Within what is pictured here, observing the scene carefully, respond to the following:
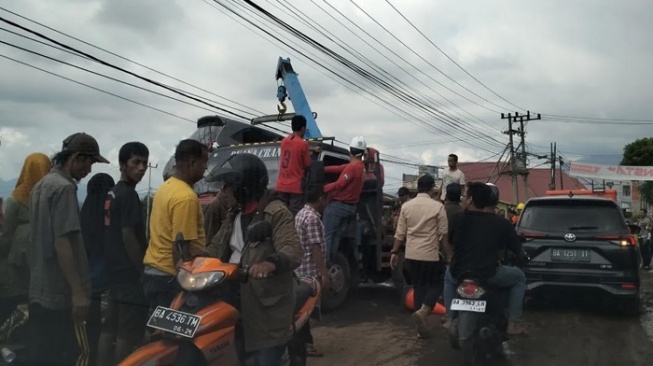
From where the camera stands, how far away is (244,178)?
394 cm

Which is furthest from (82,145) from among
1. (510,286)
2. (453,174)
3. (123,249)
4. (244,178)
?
(453,174)

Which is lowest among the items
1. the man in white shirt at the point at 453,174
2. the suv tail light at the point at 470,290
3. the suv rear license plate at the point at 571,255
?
the suv tail light at the point at 470,290

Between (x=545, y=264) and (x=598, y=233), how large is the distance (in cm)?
83

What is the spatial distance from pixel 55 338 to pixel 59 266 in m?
0.61

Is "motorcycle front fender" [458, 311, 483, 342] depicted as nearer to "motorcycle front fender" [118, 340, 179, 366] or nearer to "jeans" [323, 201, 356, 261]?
→ "motorcycle front fender" [118, 340, 179, 366]

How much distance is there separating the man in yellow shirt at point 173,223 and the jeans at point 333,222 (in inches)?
175

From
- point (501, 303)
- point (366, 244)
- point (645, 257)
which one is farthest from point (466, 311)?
point (645, 257)

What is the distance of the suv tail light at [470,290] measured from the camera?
19.2 feet

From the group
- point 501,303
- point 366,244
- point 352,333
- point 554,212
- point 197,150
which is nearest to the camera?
point 197,150

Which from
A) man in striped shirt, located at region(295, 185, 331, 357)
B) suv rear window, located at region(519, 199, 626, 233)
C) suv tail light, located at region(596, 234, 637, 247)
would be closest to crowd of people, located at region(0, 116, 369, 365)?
man in striped shirt, located at region(295, 185, 331, 357)

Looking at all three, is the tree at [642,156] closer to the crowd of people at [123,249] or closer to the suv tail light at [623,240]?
the suv tail light at [623,240]

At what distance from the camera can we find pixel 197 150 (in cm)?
452

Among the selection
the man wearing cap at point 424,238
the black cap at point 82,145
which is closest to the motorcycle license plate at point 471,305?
the man wearing cap at point 424,238

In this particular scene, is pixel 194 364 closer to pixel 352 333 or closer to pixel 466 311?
pixel 466 311
